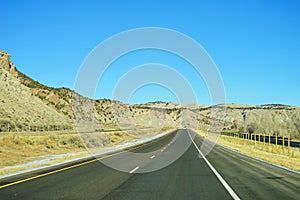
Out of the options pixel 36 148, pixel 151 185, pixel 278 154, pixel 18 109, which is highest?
pixel 18 109

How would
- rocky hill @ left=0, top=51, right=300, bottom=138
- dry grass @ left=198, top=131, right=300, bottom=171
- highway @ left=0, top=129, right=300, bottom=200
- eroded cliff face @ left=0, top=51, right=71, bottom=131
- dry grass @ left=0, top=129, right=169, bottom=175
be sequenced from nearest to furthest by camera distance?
highway @ left=0, top=129, right=300, bottom=200, dry grass @ left=198, top=131, right=300, bottom=171, dry grass @ left=0, top=129, right=169, bottom=175, eroded cliff face @ left=0, top=51, right=71, bottom=131, rocky hill @ left=0, top=51, right=300, bottom=138

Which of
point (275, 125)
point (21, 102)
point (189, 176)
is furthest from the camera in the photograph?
point (275, 125)

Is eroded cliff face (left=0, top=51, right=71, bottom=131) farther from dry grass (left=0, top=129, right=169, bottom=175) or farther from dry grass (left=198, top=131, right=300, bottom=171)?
dry grass (left=198, top=131, right=300, bottom=171)

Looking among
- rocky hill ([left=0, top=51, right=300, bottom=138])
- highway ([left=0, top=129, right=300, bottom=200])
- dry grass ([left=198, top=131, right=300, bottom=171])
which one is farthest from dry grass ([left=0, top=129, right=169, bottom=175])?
rocky hill ([left=0, top=51, right=300, bottom=138])

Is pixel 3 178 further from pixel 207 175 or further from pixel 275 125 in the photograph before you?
pixel 275 125

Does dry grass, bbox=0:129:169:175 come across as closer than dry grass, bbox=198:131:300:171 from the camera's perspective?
No

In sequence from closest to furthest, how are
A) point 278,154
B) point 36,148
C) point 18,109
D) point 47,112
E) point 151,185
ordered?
point 151,185, point 36,148, point 278,154, point 18,109, point 47,112

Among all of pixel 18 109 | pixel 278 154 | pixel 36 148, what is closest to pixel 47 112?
pixel 18 109

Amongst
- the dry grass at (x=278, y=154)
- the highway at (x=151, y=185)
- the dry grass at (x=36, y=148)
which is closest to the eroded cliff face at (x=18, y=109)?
the dry grass at (x=36, y=148)

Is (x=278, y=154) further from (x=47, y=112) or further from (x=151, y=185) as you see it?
(x=47, y=112)

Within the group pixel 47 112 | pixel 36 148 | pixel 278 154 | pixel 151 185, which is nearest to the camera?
pixel 151 185

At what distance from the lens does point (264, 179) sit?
13.3 metres

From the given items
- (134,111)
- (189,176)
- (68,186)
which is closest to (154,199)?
(68,186)

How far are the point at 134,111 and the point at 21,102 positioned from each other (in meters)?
98.1
